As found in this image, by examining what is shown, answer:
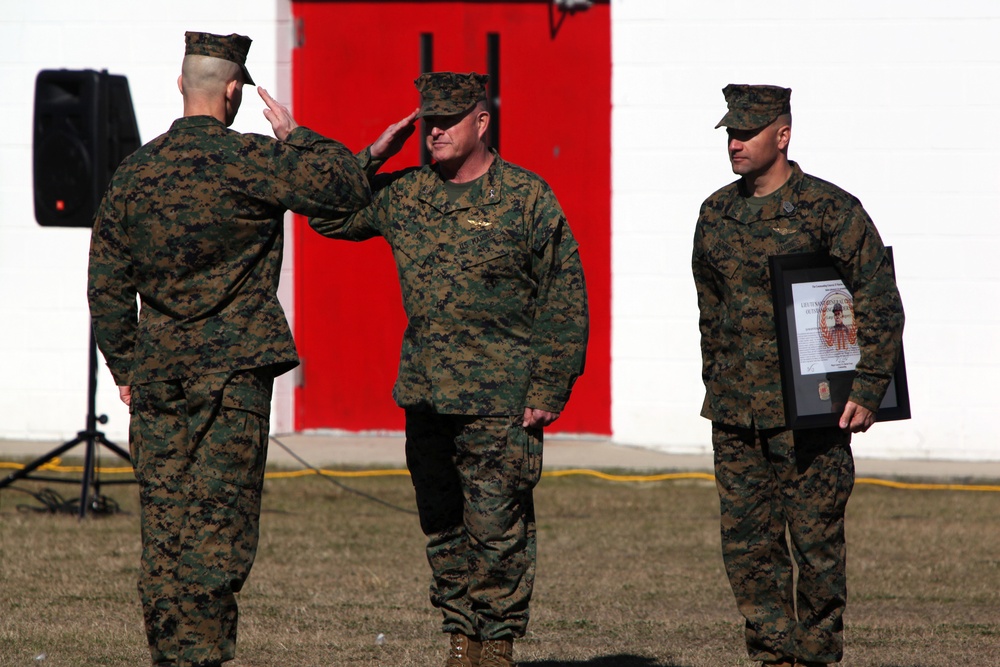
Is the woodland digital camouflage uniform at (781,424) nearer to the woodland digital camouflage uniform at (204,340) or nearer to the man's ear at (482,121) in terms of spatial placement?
the man's ear at (482,121)

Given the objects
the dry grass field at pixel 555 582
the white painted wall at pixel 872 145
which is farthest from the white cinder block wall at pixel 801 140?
the dry grass field at pixel 555 582

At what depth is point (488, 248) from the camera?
512cm

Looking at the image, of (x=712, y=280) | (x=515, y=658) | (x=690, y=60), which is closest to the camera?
(x=712, y=280)

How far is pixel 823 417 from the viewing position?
4.99 m

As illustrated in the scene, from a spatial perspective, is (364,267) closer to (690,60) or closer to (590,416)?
(590,416)

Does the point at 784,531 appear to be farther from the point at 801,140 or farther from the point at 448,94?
the point at 801,140

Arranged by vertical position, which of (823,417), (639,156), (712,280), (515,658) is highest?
(639,156)

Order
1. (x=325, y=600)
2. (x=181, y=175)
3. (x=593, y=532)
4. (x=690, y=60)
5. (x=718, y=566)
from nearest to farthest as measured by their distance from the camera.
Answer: (x=181, y=175) → (x=325, y=600) → (x=718, y=566) → (x=593, y=532) → (x=690, y=60)

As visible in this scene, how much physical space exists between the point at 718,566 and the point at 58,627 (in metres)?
3.28

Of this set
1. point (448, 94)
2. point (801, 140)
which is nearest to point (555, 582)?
point (448, 94)

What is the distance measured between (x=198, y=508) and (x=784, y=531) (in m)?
1.99

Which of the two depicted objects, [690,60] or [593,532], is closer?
Answer: [593,532]

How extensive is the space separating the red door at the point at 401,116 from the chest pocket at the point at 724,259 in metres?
6.03

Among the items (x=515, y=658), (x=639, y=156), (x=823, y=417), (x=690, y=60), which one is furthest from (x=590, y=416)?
(x=823, y=417)
